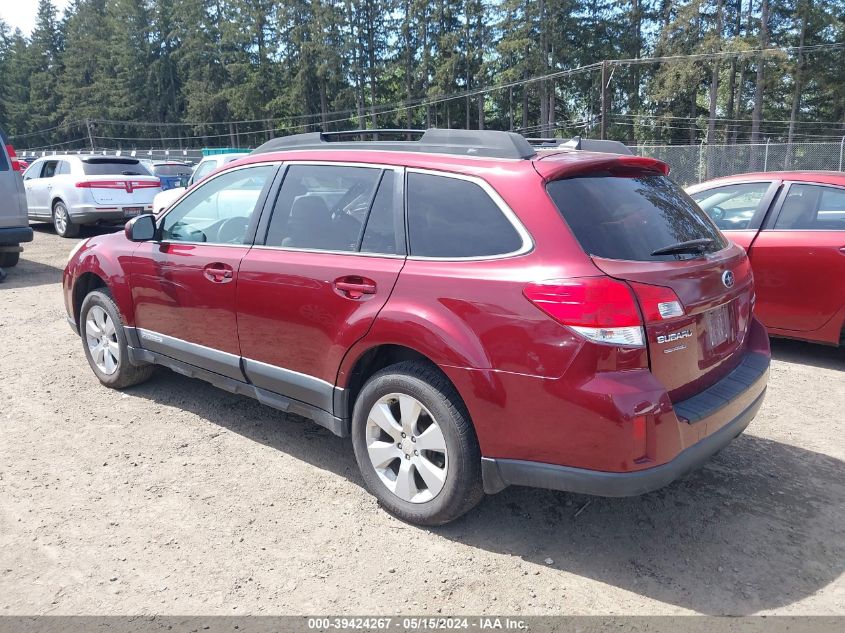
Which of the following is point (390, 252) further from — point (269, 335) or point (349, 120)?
point (349, 120)

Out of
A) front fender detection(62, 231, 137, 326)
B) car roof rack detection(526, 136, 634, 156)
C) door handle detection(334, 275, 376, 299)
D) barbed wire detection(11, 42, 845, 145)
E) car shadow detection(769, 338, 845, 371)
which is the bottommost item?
car shadow detection(769, 338, 845, 371)

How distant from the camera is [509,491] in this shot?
3664 millimetres

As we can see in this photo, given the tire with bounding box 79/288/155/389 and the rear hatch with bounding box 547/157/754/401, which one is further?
the tire with bounding box 79/288/155/389

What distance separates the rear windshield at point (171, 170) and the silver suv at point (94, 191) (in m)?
5.62

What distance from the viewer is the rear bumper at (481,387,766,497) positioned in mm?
2703

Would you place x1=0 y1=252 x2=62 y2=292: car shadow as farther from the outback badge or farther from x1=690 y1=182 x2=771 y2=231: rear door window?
the outback badge

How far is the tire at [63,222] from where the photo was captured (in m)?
14.4

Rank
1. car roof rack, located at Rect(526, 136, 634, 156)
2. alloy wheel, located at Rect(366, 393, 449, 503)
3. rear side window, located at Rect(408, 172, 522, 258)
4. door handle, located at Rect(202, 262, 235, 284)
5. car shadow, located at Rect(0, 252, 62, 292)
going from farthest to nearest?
car shadow, located at Rect(0, 252, 62, 292) < door handle, located at Rect(202, 262, 235, 284) < car roof rack, located at Rect(526, 136, 634, 156) < alloy wheel, located at Rect(366, 393, 449, 503) < rear side window, located at Rect(408, 172, 522, 258)

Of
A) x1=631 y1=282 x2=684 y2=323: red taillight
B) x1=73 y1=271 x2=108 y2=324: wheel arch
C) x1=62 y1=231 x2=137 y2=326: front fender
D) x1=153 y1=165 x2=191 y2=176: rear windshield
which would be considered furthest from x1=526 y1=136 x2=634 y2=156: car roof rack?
x1=153 y1=165 x2=191 y2=176: rear windshield

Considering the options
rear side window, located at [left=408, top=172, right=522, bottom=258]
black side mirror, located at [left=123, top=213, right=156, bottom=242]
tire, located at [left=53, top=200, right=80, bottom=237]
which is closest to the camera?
rear side window, located at [left=408, top=172, right=522, bottom=258]

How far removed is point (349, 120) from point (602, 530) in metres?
61.7

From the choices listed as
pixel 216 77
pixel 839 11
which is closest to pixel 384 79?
pixel 216 77

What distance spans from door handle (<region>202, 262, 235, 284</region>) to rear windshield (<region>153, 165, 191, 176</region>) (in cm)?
1787

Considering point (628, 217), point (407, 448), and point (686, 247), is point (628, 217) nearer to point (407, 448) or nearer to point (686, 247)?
point (686, 247)
